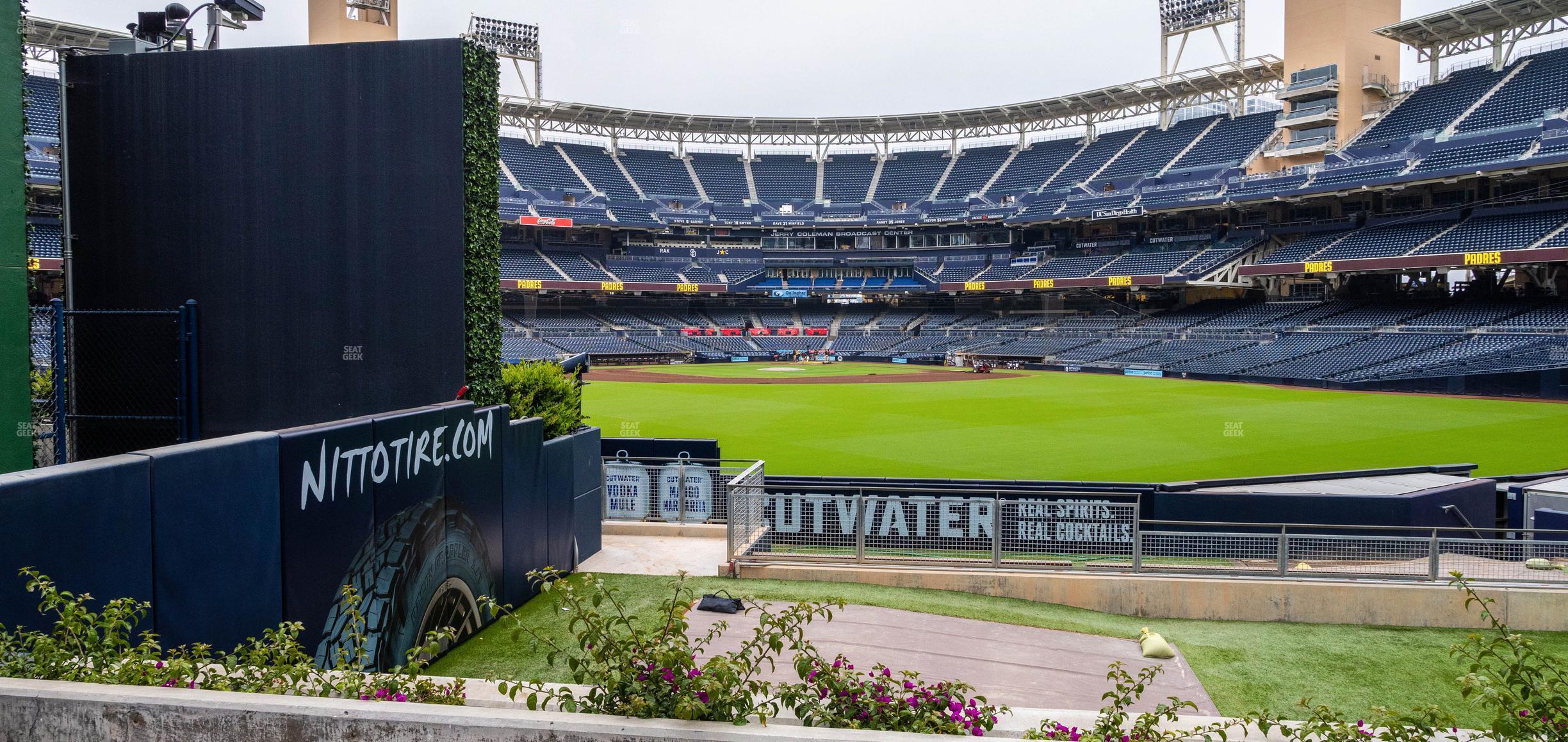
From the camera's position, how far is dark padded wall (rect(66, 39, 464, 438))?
924cm

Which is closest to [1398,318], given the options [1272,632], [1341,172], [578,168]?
[1341,172]

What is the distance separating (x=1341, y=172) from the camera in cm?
5306

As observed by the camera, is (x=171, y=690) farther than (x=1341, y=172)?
No

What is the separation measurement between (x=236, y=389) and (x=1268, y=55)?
6994cm

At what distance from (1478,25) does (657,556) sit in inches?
2554

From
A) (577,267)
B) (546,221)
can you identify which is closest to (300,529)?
(546,221)

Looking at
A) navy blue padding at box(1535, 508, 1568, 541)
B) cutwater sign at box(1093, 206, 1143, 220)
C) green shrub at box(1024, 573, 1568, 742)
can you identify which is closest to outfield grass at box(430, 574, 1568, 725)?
navy blue padding at box(1535, 508, 1568, 541)

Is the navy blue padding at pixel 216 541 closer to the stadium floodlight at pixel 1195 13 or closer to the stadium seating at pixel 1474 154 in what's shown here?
the stadium seating at pixel 1474 154

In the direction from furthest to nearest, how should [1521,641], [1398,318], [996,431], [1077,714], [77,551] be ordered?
[1398,318] → [996,431] → [77,551] → [1077,714] → [1521,641]

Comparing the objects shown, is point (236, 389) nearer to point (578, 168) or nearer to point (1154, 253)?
point (1154, 253)

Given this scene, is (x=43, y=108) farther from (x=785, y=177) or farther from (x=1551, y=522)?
(x=1551, y=522)

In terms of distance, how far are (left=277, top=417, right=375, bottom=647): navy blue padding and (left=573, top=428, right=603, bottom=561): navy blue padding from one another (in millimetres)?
4825

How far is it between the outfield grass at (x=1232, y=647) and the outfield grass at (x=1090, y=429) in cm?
879

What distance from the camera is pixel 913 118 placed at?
81438mm
